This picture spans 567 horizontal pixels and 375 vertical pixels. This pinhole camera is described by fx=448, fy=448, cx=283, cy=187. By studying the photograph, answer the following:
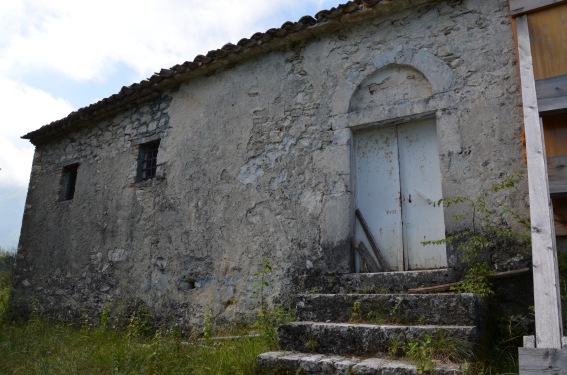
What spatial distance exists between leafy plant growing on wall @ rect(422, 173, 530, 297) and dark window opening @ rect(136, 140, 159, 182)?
15.4 ft

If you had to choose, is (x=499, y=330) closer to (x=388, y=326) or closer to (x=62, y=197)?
(x=388, y=326)

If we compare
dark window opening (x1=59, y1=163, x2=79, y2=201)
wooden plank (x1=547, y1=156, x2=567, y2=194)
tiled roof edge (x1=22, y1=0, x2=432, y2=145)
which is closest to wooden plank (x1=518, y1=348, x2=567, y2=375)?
wooden plank (x1=547, y1=156, x2=567, y2=194)

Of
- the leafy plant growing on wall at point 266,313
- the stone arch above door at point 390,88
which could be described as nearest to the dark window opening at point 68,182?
the leafy plant growing on wall at point 266,313

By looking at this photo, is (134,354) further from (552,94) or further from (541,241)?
(552,94)

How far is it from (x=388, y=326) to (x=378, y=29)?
361 centimetres

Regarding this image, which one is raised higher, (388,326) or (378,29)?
(378,29)

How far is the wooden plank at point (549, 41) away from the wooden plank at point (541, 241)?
2.48 ft

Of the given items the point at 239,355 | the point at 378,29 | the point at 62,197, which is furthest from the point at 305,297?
the point at 62,197

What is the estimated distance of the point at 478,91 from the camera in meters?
4.62

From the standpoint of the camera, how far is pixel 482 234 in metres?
4.32

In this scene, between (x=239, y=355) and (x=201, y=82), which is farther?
(x=201, y=82)

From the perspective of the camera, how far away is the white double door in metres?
4.89

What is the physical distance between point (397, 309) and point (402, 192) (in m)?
1.77

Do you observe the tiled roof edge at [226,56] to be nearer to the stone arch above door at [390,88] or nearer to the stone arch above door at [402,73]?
the stone arch above door at [402,73]
